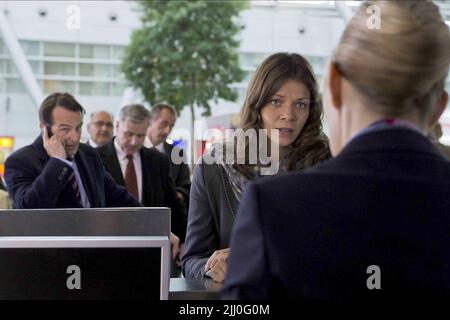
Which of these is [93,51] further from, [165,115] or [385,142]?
[385,142]

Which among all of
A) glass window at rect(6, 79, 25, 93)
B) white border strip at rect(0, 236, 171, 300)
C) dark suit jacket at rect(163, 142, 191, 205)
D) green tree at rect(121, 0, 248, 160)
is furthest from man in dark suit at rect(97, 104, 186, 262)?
glass window at rect(6, 79, 25, 93)

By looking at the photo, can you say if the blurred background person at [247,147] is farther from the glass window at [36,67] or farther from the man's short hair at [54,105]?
the glass window at [36,67]

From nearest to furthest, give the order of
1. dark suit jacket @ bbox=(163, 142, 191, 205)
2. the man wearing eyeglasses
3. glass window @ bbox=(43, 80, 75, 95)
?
1. dark suit jacket @ bbox=(163, 142, 191, 205)
2. the man wearing eyeglasses
3. glass window @ bbox=(43, 80, 75, 95)

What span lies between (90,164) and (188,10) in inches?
308

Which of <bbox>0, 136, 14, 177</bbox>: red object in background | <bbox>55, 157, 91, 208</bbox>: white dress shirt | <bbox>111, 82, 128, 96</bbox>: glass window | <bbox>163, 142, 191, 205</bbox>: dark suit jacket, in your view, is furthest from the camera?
<bbox>111, 82, 128, 96</bbox>: glass window

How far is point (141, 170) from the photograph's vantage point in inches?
188

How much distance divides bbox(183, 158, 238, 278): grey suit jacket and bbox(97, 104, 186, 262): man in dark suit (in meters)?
2.44

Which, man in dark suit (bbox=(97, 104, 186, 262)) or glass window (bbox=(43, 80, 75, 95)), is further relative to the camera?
glass window (bbox=(43, 80, 75, 95))

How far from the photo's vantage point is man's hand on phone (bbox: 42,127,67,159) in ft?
11.6

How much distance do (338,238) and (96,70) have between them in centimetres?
1119

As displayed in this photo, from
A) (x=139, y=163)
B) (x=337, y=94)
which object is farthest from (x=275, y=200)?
(x=139, y=163)

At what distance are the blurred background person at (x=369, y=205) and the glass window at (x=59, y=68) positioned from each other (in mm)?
10794

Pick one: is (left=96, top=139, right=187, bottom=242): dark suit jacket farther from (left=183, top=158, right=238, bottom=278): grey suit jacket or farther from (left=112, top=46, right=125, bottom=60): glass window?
(left=112, top=46, right=125, bottom=60): glass window
